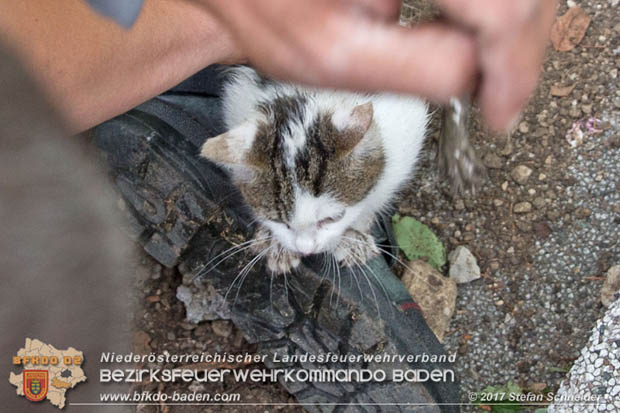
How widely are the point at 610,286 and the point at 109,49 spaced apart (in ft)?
4.83

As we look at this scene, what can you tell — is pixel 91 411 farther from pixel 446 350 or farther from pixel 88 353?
pixel 446 350

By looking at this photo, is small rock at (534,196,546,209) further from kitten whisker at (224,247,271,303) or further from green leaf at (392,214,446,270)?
kitten whisker at (224,247,271,303)

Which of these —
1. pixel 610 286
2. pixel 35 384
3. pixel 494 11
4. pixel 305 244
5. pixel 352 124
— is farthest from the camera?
pixel 610 286

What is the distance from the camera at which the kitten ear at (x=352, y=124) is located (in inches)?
49.8

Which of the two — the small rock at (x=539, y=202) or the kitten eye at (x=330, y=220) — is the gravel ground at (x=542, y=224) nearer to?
the small rock at (x=539, y=202)

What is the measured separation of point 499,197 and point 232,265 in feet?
2.87

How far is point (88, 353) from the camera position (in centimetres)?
53

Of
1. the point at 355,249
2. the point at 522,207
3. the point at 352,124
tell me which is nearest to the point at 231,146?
the point at 352,124

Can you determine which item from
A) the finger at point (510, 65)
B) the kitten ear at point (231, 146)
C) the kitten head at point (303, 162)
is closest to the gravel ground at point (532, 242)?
the kitten head at point (303, 162)

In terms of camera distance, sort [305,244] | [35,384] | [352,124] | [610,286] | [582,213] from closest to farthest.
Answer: [35,384]
[352,124]
[305,244]
[610,286]
[582,213]

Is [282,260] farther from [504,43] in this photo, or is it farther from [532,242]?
[504,43]

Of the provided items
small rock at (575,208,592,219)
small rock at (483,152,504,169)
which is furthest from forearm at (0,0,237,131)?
small rock at (575,208,592,219)

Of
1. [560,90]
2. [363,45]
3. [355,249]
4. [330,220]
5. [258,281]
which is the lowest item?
[258,281]

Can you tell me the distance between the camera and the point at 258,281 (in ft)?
5.36
